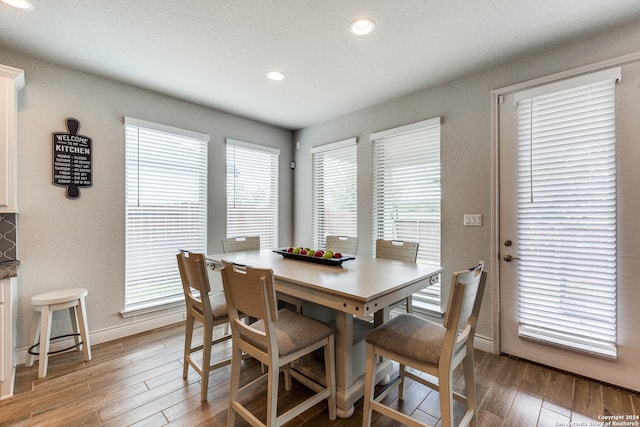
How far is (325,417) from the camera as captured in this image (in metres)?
1.75

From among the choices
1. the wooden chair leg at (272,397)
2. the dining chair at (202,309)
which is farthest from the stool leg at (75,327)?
the wooden chair leg at (272,397)

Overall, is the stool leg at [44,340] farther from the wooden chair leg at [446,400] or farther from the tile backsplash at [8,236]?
the wooden chair leg at [446,400]

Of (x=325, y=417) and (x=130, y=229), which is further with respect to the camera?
(x=130, y=229)

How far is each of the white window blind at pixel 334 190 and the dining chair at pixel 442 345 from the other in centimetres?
219

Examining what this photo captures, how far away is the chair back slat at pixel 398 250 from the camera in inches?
98.6

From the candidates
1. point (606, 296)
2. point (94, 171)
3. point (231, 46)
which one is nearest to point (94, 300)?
point (94, 171)

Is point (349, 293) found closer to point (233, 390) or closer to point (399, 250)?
point (233, 390)

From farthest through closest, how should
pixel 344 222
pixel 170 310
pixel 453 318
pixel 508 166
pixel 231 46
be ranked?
pixel 344 222, pixel 170 310, pixel 508 166, pixel 231 46, pixel 453 318

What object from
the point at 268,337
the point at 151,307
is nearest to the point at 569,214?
the point at 268,337

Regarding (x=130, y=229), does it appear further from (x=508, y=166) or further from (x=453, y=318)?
(x=508, y=166)

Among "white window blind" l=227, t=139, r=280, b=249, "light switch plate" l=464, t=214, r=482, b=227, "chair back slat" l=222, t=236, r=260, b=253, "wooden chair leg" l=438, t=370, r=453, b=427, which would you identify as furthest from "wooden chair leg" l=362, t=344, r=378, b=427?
"white window blind" l=227, t=139, r=280, b=249

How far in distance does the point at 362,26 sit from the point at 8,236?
3.25 m

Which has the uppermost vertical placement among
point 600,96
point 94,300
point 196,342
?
point 600,96

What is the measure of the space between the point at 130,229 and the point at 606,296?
4234 millimetres
